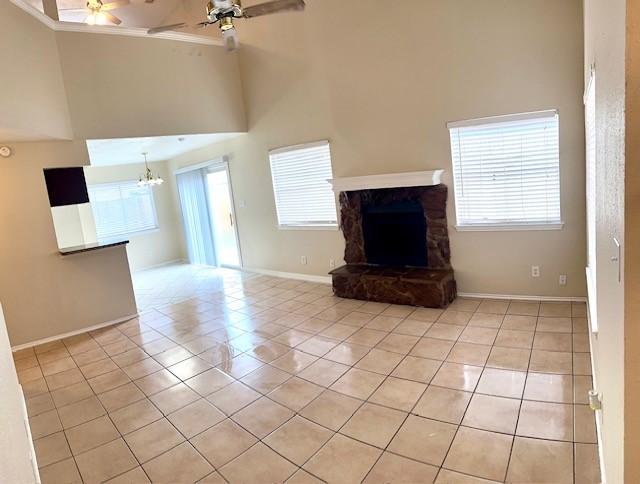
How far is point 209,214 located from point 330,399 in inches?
239

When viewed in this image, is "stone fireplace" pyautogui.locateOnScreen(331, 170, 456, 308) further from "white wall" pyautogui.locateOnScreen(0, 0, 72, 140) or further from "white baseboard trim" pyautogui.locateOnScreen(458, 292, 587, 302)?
"white wall" pyautogui.locateOnScreen(0, 0, 72, 140)

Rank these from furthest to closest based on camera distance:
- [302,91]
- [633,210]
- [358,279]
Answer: [302,91] < [358,279] < [633,210]

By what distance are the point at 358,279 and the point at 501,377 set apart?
2.24 m

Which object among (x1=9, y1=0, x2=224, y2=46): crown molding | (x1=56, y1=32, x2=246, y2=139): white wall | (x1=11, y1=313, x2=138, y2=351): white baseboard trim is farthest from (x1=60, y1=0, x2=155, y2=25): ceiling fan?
(x1=11, y1=313, x2=138, y2=351): white baseboard trim

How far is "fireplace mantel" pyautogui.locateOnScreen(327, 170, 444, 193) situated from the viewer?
4305 millimetres

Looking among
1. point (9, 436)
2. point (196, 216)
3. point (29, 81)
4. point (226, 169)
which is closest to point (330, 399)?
point (9, 436)

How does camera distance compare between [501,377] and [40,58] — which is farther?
Answer: [40,58]

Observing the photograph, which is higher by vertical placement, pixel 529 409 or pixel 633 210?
pixel 633 210

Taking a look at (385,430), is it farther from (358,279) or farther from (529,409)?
(358,279)

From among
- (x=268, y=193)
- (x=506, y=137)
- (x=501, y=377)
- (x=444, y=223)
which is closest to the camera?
(x=501, y=377)

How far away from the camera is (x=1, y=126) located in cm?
349

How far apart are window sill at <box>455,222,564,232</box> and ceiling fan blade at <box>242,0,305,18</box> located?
114 inches

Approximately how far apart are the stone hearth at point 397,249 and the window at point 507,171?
0.31 meters

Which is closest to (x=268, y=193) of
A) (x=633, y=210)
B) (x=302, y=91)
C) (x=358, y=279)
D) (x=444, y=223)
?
(x=302, y=91)
